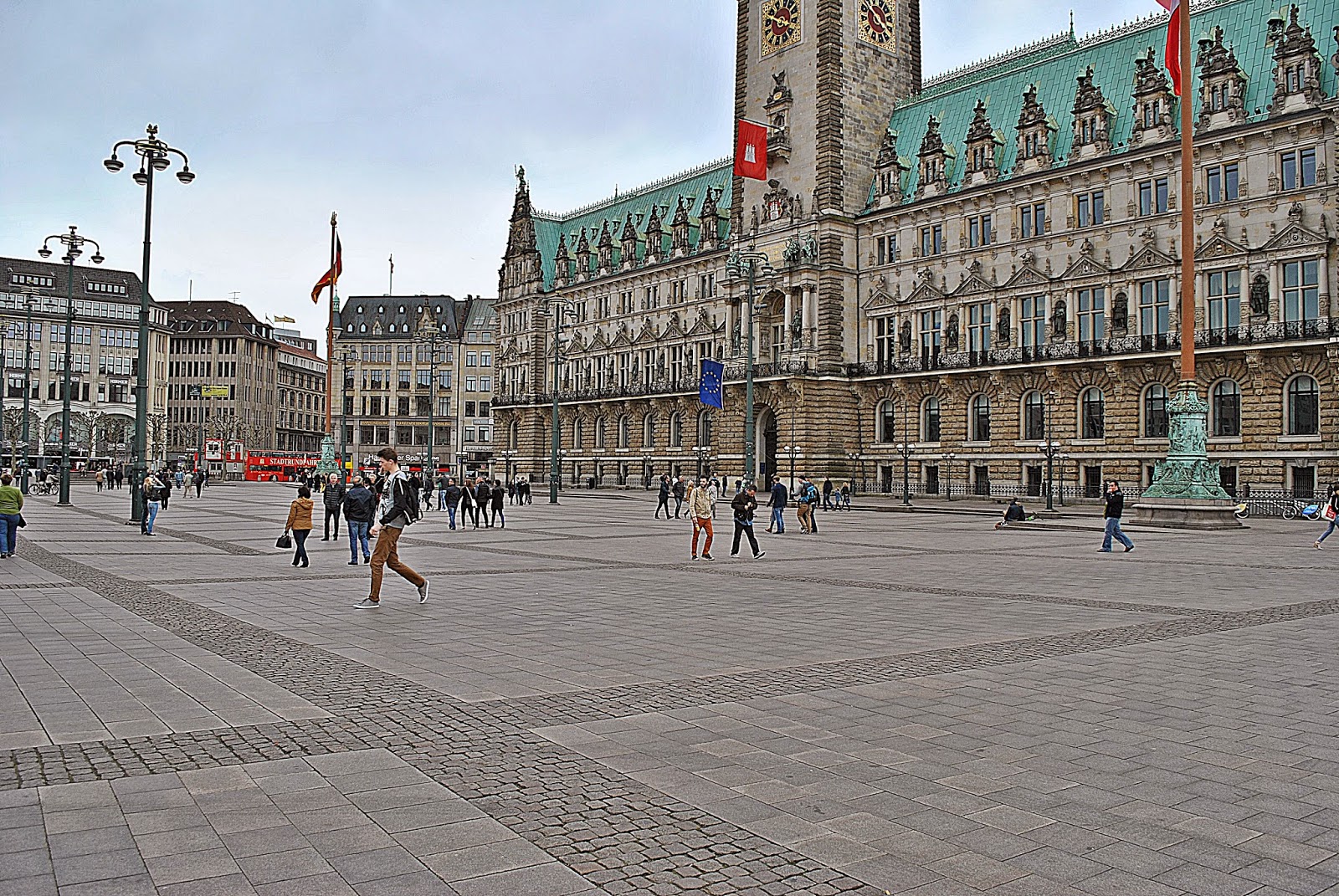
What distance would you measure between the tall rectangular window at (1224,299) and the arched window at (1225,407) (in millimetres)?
2812

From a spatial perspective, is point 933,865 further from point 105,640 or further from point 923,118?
point 923,118

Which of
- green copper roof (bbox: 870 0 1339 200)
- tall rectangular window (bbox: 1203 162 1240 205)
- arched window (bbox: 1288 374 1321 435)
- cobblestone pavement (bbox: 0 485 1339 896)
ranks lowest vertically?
cobblestone pavement (bbox: 0 485 1339 896)

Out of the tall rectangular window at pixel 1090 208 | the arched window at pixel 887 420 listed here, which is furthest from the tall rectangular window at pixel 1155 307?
the arched window at pixel 887 420

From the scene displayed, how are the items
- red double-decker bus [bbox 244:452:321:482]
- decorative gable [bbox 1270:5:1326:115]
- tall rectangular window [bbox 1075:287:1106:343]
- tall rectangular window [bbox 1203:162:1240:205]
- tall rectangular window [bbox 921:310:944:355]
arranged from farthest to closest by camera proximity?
red double-decker bus [bbox 244:452:321:482] < tall rectangular window [bbox 921:310:944:355] < tall rectangular window [bbox 1075:287:1106:343] < tall rectangular window [bbox 1203:162:1240:205] < decorative gable [bbox 1270:5:1326:115]

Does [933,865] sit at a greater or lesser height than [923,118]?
lesser

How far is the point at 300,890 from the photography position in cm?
492

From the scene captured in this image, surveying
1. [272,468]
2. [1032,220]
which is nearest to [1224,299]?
[1032,220]

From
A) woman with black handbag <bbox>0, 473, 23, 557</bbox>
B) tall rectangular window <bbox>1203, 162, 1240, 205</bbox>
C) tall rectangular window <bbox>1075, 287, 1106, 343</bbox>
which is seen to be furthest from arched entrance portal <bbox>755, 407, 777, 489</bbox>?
woman with black handbag <bbox>0, 473, 23, 557</bbox>

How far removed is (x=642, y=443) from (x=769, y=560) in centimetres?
6424

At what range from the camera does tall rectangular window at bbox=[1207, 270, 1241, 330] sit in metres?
53.5

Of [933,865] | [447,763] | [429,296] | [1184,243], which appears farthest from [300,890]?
[429,296]

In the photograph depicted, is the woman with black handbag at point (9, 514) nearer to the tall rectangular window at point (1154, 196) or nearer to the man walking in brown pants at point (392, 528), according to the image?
the man walking in brown pants at point (392, 528)

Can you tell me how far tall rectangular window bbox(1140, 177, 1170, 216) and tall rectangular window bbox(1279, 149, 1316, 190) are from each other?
5.45 m

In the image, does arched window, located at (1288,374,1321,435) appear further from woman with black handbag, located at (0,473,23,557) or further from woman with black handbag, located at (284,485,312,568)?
woman with black handbag, located at (0,473,23,557)
